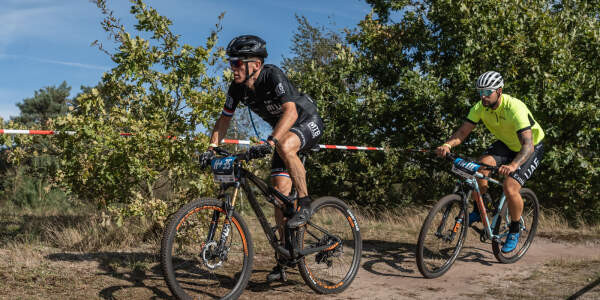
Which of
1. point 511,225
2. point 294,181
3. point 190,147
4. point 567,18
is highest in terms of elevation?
point 567,18

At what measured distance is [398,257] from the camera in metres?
5.80

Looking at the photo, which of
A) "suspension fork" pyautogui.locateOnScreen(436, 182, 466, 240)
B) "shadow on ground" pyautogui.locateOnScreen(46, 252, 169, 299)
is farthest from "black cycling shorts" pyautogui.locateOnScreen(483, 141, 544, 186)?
"shadow on ground" pyautogui.locateOnScreen(46, 252, 169, 299)

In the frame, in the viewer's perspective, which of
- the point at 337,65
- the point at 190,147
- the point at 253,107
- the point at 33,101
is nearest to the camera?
the point at 253,107

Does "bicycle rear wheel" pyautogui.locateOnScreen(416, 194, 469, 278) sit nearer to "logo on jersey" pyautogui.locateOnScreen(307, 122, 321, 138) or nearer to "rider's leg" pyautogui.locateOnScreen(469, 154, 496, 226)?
"rider's leg" pyautogui.locateOnScreen(469, 154, 496, 226)

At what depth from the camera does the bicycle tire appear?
562 centimetres

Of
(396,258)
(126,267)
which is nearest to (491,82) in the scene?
(396,258)

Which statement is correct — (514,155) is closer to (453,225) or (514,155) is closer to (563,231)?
(453,225)

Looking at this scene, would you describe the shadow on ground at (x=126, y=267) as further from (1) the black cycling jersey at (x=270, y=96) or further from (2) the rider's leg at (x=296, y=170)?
(1) the black cycling jersey at (x=270, y=96)

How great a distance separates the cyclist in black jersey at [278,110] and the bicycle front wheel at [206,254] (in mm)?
438

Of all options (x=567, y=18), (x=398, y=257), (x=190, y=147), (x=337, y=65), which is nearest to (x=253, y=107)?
(x=190, y=147)

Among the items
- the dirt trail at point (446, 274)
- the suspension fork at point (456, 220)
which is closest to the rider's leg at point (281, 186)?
the dirt trail at point (446, 274)

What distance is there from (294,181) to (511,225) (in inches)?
125

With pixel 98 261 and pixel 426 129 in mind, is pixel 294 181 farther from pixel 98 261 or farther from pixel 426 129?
pixel 426 129

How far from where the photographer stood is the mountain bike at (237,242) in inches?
142
